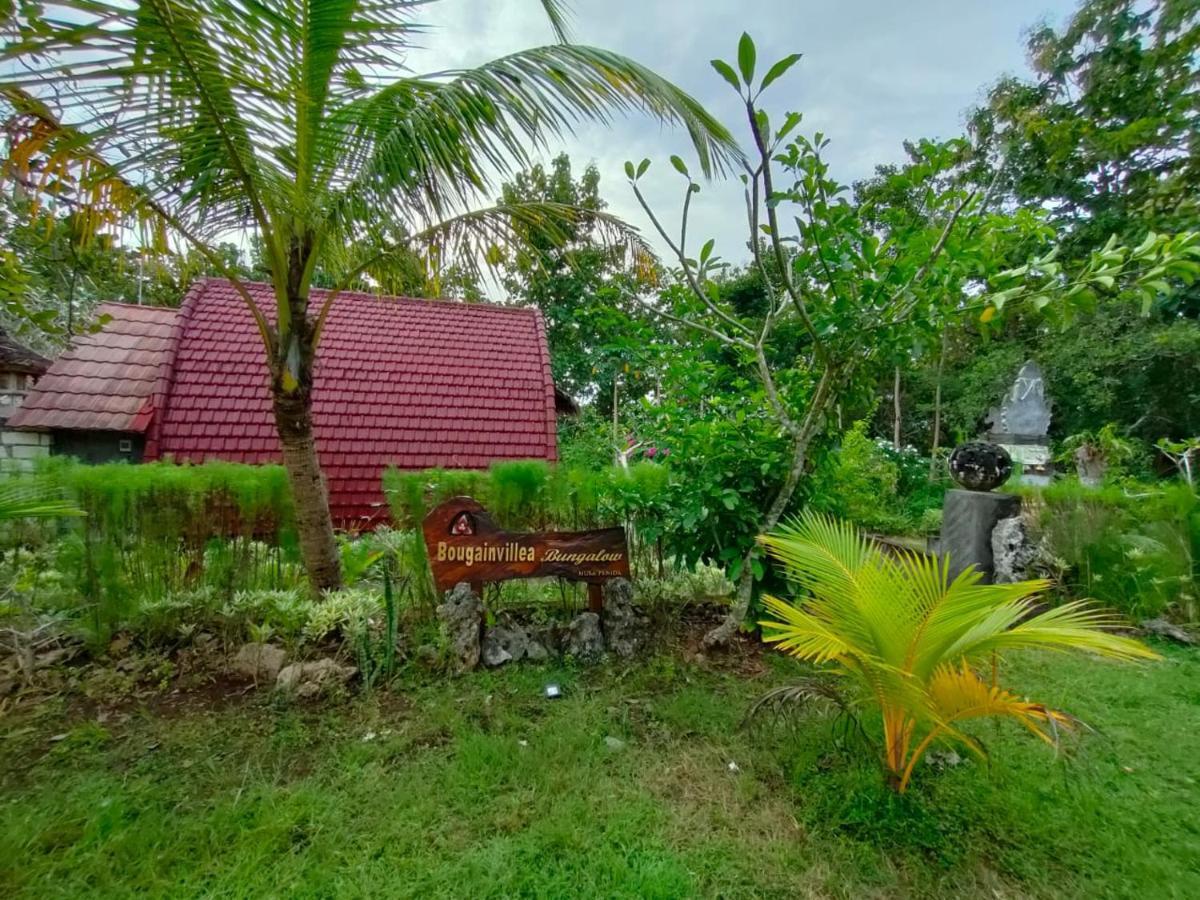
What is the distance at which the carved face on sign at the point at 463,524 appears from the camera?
9.93 feet

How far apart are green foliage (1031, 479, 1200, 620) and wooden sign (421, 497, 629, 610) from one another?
3.92 metres

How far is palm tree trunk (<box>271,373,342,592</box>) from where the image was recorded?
9.86 ft

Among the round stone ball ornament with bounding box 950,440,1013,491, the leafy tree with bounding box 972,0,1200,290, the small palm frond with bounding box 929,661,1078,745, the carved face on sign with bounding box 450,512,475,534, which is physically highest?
the leafy tree with bounding box 972,0,1200,290

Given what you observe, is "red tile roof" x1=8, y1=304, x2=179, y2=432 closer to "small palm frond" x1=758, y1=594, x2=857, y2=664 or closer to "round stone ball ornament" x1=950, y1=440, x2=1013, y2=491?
"small palm frond" x1=758, y1=594, x2=857, y2=664

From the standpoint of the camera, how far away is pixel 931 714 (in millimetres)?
1698

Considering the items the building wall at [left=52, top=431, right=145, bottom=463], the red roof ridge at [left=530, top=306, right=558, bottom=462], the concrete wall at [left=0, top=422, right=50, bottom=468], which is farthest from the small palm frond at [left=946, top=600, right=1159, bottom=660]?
the concrete wall at [left=0, top=422, right=50, bottom=468]

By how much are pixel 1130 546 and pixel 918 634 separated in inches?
157

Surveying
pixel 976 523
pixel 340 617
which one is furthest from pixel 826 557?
pixel 976 523

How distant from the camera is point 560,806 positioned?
1938 millimetres

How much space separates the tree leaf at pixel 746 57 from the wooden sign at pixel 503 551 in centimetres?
238

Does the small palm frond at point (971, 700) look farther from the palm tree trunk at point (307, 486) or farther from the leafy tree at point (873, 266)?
Answer: the palm tree trunk at point (307, 486)

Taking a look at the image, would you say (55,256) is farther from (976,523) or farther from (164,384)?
(976,523)

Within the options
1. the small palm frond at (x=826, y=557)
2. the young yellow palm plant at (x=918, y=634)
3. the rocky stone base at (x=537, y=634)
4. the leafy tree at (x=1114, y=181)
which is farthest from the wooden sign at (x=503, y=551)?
the leafy tree at (x=1114, y=181)

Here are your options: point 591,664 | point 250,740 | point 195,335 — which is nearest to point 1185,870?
point 591,664
